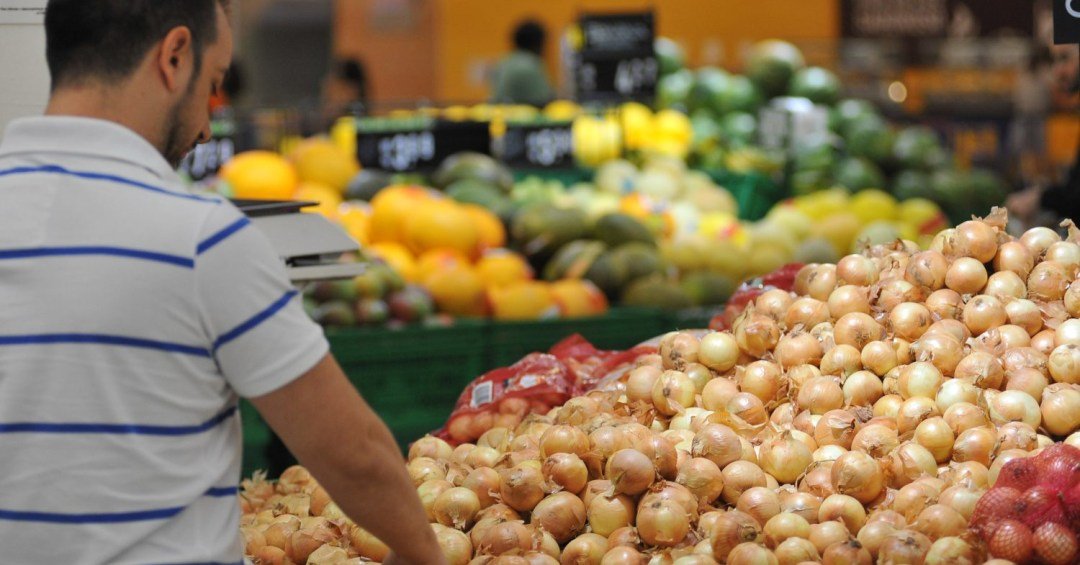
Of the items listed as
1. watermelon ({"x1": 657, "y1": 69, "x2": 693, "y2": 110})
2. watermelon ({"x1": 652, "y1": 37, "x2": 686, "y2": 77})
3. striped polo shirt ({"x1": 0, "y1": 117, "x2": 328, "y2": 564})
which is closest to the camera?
striped polo shirt ({"x1": 0, "y1": 117, "x2": 328, "y2": 564})

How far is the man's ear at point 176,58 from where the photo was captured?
1627 millimetres

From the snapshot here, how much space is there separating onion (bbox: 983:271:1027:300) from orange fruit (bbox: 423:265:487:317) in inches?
95.9

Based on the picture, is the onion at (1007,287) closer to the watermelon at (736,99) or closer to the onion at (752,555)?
the onion at (752,555)

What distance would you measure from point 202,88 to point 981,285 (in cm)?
184

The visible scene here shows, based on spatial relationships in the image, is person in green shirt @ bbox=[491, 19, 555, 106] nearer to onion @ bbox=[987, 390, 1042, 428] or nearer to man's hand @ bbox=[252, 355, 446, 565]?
onion @ bbox=[987, 390, 1042, 428]

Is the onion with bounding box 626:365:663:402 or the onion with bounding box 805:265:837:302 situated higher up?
the onion with bounding box 805:265:837:302

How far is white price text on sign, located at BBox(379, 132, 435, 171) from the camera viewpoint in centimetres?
599

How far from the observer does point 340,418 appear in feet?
5.38

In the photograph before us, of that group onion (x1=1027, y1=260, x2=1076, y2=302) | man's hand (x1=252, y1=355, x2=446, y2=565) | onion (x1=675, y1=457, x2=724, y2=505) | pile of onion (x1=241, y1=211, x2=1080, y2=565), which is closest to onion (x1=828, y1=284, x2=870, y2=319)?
pile of onion (x1=241, y1=211, x2=1080, y2=565)

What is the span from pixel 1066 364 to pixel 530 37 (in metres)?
6.33

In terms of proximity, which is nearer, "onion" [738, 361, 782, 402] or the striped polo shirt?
the striped polo shirt

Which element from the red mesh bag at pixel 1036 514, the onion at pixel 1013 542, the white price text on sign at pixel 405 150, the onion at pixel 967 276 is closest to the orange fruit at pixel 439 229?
the white price text on sign at pixel 405 150

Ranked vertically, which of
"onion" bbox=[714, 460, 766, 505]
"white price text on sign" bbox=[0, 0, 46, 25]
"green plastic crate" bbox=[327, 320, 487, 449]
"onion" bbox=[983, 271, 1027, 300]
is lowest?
"green plastic crate" bbox=[327, 320, 487, 449]

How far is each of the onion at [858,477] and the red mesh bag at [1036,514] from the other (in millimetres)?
207
